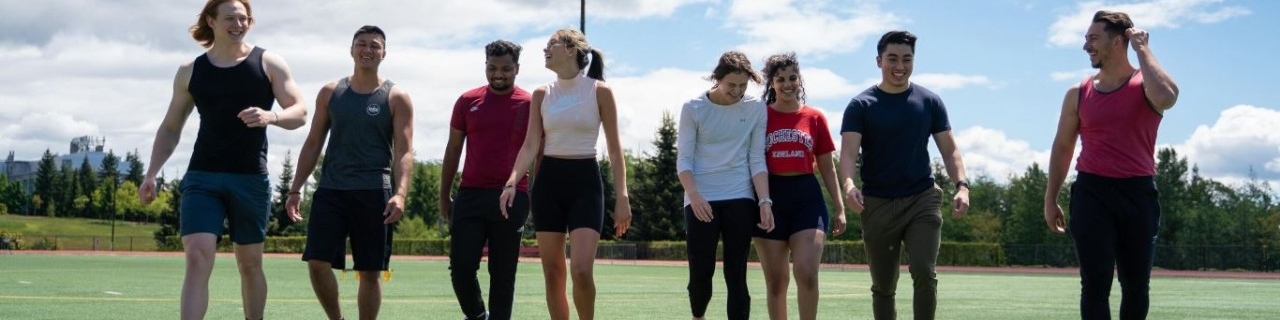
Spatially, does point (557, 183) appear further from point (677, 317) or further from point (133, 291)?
point (133, 291)

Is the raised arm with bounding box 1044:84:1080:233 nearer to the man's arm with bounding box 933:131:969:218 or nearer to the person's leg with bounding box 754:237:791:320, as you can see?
the man's arm with bounding box 933:131:969:218

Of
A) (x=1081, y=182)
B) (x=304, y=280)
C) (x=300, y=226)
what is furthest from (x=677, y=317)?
(x=300, y=226)

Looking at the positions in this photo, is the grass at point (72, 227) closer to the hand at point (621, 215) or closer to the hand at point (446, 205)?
the hand at point (446, 205)

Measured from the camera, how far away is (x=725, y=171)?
745cm

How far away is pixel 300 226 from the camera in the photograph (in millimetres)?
95125

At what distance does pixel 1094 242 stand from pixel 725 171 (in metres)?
2.08

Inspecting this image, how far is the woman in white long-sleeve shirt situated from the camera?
739 centimetres

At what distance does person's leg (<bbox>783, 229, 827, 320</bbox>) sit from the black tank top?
10.2 ft

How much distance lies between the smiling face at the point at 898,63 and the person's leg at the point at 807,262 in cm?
100

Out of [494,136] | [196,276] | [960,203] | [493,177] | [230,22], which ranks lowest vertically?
[196,276]

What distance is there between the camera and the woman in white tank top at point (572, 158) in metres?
7.29

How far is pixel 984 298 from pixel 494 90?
1147 centimetres

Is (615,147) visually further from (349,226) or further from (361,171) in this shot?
(349,226)

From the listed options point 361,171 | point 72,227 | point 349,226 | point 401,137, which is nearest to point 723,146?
point 401,137
